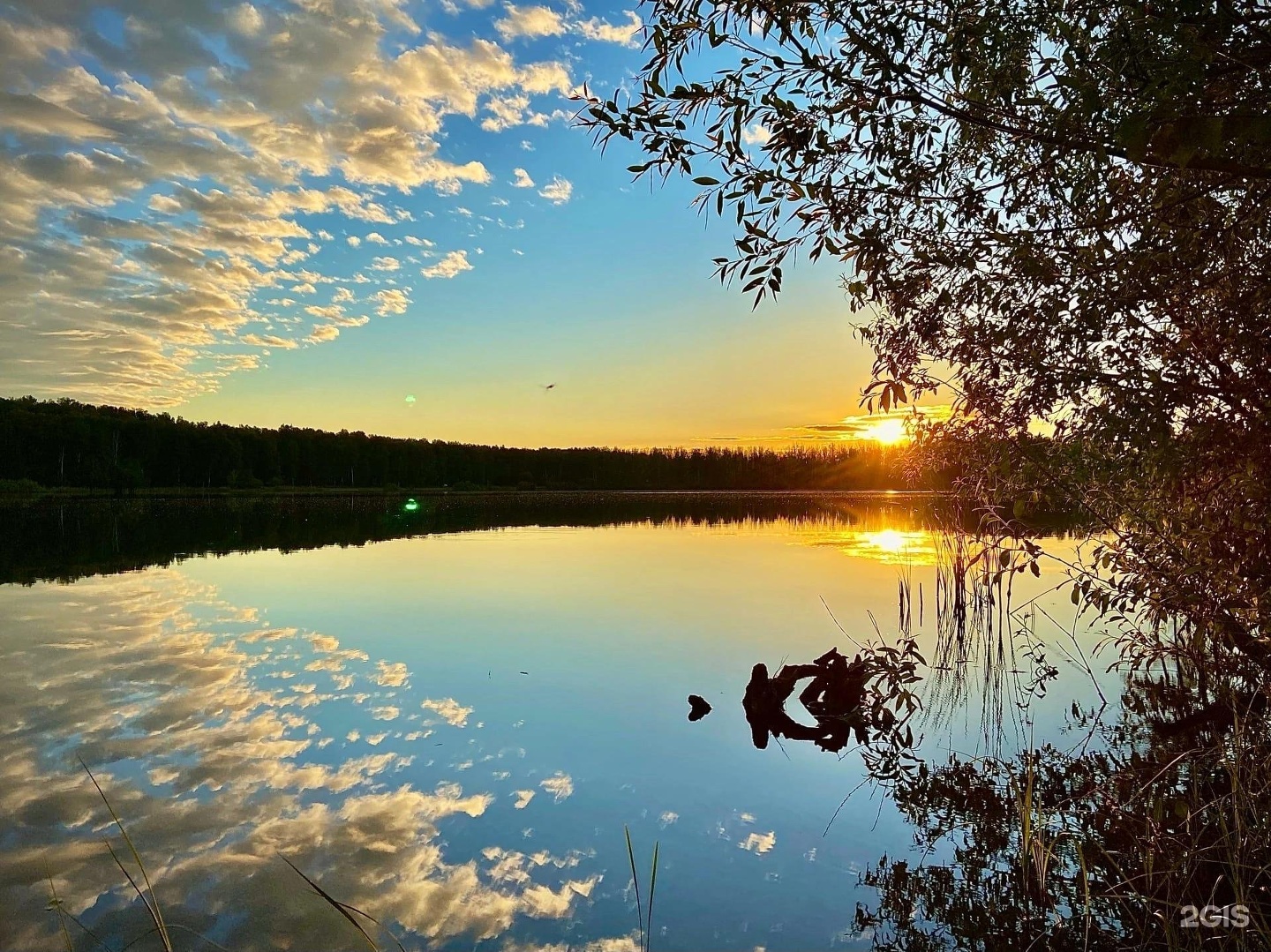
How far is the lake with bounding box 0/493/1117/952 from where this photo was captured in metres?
4.59

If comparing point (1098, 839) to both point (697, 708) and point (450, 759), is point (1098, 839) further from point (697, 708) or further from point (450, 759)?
point (450, 759)

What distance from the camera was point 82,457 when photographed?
7775cm

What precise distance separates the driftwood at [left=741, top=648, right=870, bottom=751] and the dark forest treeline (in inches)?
2076

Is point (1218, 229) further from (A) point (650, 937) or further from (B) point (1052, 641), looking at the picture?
(B) point (1052, 641)

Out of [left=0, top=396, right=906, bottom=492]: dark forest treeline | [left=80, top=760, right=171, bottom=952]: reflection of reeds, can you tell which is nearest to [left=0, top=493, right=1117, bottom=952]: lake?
[left=80, top=760, right=171, bottom=952]: reflection of reeds

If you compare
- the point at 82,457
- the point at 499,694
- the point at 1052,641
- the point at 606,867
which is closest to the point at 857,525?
the point at 1052,641

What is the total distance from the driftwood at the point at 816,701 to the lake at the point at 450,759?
0.35 meters

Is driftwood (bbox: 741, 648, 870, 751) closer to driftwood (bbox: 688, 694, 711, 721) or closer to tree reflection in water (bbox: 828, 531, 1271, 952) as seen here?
driftwood (bbox: 688, 694, 711, 721)

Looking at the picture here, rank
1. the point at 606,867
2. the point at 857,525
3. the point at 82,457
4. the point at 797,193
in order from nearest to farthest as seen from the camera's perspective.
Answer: the point at 797,193 → the point at 606,867 → the point at 857,525 → the point at 82,457

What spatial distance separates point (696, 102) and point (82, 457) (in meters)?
91.7

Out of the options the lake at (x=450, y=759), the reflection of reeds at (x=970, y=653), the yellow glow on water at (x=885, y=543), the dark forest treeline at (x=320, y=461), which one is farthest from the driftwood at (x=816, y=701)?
the dark forest treeline at (x=320, y=461)

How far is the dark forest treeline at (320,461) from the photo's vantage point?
255ft

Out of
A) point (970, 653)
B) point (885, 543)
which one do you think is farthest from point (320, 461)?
point (970, 653)

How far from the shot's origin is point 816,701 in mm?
9266
